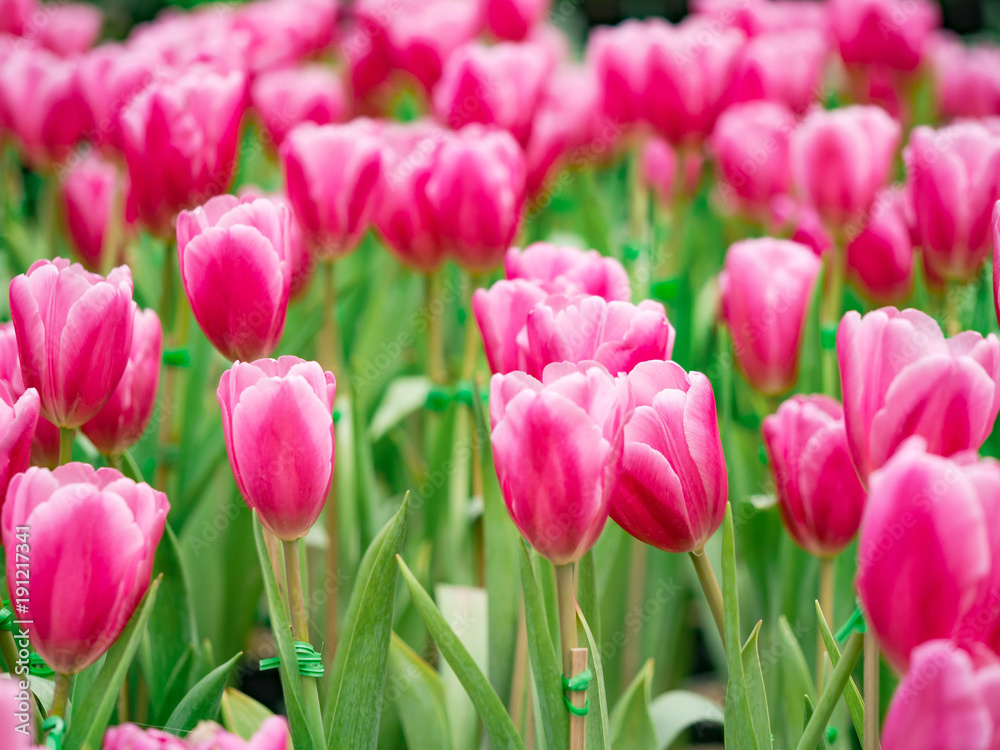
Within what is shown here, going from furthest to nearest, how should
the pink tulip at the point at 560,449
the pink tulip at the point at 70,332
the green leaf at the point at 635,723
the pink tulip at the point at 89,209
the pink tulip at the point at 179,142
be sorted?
the pink tulip at the point at 89,209
the pink tulip at the point at 179,142
the green leaf at the point at 635,723
the pink tulip at the point at 70,332
the pink tulip at the point at 560,449

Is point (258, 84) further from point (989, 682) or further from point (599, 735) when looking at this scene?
point (989, 682)

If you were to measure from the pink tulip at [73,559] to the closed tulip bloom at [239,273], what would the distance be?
0.19 meters

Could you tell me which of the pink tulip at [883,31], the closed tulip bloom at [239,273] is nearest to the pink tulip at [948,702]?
the closed tulip bloom at [239,273]

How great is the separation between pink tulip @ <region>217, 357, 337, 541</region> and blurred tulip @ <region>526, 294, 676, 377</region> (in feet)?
0.43

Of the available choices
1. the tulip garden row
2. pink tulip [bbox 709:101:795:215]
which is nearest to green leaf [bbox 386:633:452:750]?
the tulip garden row

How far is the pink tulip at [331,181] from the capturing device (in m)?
0.95

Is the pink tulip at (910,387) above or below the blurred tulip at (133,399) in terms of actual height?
above

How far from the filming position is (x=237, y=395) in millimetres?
582

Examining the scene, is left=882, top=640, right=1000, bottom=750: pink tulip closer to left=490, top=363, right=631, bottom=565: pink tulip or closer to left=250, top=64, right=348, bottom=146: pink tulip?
left=490, top=363, right=631, bottom=565: pink tulip

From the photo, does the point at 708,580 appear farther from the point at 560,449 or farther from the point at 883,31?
the point at 883,31

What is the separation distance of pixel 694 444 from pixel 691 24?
3.67 ft

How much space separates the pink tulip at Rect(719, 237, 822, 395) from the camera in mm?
923

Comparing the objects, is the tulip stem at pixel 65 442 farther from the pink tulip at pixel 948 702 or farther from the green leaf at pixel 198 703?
the pink tulip at pixel 948 702

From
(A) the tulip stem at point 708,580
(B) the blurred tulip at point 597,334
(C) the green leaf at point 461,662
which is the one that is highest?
(B) the blurred tulip at point 597,334
